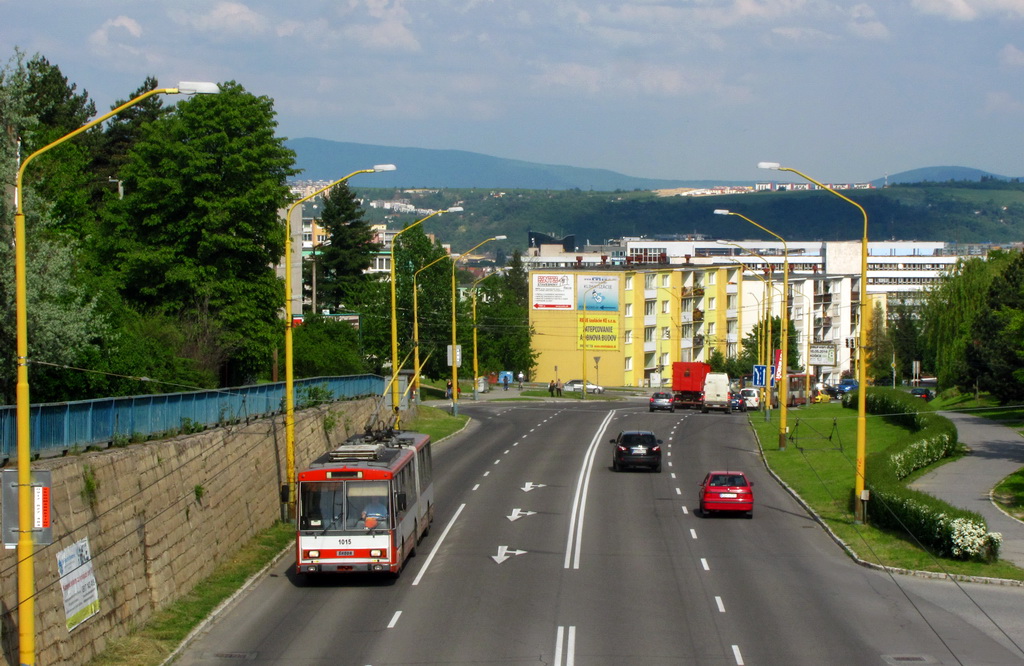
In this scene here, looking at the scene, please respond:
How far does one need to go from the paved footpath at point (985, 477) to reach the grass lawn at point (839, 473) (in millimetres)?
2028

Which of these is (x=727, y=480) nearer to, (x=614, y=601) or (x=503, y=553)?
(x=503, y=553)

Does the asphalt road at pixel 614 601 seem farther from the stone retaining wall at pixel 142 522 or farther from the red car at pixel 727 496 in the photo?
the stone retaining wall at pixel 142 522

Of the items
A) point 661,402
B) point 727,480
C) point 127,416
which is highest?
point 127,416

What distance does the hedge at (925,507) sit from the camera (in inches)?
1009

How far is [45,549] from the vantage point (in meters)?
17.1

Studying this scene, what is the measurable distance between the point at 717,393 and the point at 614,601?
51.0m

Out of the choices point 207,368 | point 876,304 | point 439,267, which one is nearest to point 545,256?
point 876,304

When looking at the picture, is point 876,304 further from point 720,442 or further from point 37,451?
point 37,451

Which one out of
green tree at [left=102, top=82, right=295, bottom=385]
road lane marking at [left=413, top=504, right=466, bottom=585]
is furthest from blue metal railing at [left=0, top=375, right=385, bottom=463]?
green tree at [left=102, top=82, right=295, bottom=385]

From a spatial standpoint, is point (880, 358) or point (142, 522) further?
point (880, 358)

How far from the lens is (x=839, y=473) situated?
131ft

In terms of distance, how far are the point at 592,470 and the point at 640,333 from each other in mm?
69615

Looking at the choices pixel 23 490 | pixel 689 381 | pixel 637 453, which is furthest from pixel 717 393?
pixel 23 490

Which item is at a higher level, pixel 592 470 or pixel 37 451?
pixel 37 451
